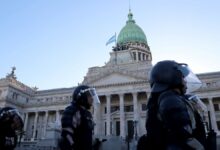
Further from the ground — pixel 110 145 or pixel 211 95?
pixel 211 95

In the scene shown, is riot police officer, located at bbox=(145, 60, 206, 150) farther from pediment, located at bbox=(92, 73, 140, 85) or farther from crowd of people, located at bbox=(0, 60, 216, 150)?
pediment, located at bbox=(92, 73, 140, 85)

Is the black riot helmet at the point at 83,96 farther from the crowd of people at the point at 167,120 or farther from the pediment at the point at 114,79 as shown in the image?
the pediment at the point at 114,79

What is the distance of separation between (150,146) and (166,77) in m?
0.96

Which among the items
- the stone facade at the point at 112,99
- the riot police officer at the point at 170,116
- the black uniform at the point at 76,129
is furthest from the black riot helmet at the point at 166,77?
the stone facade at the point at 112,99

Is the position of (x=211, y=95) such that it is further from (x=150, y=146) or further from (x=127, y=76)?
(x=150, y=146)

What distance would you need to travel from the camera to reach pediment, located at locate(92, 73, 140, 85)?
45809 mm

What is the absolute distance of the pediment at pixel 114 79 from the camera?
45.8 metres

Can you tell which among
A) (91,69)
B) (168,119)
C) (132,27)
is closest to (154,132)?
(168,119)

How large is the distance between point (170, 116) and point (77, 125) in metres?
2.88

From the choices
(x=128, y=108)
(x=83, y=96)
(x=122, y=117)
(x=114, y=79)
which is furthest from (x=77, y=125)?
(x=128, y=108)

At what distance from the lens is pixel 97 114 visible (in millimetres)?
46500

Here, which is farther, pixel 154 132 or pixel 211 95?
pixel 211 95

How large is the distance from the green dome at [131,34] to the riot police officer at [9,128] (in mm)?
66163

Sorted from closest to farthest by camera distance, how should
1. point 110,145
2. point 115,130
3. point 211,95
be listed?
point 110,145, point 211,95, point 115,130
